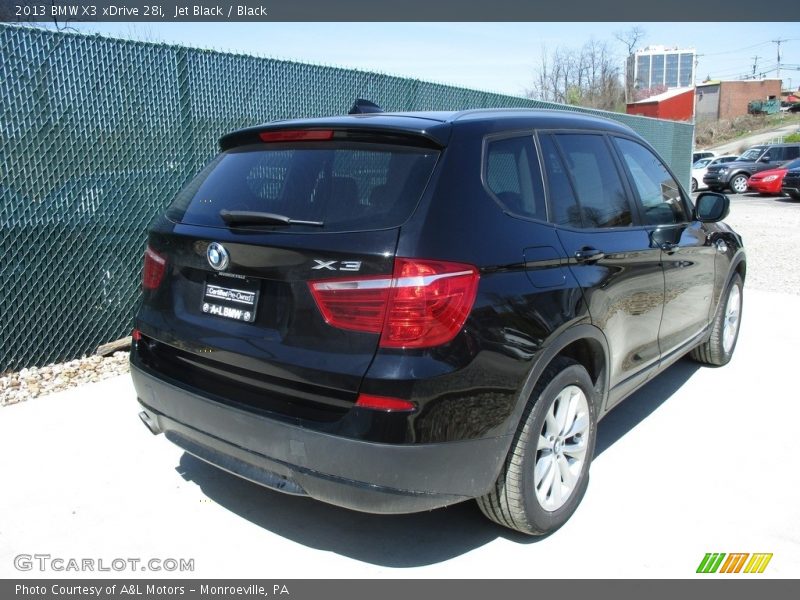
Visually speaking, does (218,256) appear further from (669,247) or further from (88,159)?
(88,159)

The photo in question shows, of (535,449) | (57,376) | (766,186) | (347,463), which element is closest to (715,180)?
(766,186)

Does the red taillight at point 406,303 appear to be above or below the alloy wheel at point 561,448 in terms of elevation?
above

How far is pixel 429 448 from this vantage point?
2467mm

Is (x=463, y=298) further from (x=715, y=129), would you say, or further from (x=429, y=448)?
(x=715, y=129)

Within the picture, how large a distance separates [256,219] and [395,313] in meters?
0.74

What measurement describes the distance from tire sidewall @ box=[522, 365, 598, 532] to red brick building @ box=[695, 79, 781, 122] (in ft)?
287

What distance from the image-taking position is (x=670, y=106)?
65.1 metres

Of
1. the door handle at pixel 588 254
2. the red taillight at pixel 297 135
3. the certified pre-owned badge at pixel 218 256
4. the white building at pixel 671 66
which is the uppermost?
the white building at pixel 671 66

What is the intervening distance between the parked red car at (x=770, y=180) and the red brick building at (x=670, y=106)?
35.9 m

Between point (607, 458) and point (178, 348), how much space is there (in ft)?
7.89

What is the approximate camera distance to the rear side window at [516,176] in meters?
2.85

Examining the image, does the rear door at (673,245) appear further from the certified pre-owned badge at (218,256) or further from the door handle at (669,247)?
the certified pre-owned badge at (218,256)

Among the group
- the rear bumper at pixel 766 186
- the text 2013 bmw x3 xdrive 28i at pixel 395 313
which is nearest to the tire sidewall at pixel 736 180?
the rear bumper at pixel 766 186
